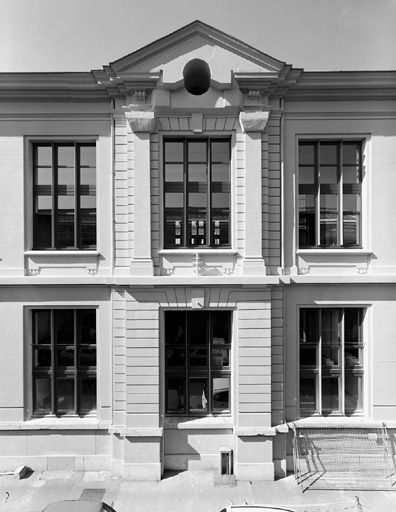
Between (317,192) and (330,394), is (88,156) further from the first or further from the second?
(330,394)

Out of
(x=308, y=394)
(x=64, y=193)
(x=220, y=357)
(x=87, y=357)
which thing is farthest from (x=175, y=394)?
(x=64, y=193)

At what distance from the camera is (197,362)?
10945 millimetres

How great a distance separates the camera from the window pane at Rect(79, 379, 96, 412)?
11.0 m

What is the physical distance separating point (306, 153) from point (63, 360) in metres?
10.1

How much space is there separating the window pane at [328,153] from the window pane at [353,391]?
671cm

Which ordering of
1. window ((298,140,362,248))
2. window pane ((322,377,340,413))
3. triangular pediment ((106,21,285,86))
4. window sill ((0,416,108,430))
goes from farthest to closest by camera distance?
window ((298,140,362,248)) → window pane ((322,377,340,413)) → window sill ((0,416,108,430)) → triangular pediment ((106,21,285,86))

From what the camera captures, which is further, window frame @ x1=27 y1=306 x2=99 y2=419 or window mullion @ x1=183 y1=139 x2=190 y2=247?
window frame @ x1=27 y1=306 x2=99 y2=419

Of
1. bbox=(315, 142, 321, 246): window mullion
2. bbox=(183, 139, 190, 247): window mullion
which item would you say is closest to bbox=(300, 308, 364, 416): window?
bbox=(315, 142, 321, 246): window mullion

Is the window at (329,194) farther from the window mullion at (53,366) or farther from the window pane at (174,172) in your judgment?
the window mullion at (53,366)

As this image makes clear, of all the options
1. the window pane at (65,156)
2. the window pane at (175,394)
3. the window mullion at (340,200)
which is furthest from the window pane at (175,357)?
the window pane at (65,156)

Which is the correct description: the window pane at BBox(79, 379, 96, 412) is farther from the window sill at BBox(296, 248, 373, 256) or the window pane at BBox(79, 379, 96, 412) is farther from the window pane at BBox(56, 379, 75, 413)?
the window sill at BBox(296, 248, 373, 256)

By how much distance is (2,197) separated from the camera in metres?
10.9

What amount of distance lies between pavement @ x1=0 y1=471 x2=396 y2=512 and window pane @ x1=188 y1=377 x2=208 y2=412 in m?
1.80

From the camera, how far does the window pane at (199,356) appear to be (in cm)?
1091
